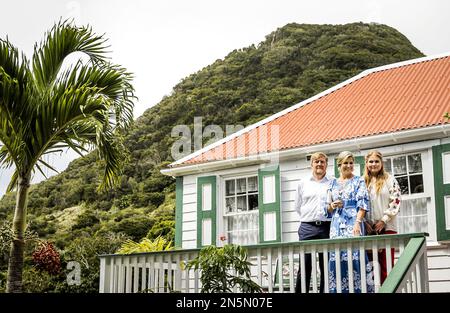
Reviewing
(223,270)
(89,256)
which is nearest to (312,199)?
(223,270)

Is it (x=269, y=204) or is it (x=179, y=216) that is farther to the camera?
(x=179, y=216)

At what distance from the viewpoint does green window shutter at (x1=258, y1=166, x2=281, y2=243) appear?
883 cm

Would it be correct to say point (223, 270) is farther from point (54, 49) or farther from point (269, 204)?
point (269, 204)

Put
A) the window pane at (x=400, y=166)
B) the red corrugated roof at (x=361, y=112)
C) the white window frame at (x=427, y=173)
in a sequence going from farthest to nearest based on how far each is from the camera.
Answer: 1. the red corrugated roof at (x=361, y=112)
2. the window pane at (x=400, y=166)
3. the white window frame at (x=427, y=173)

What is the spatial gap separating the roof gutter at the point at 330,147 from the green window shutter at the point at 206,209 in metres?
0.20

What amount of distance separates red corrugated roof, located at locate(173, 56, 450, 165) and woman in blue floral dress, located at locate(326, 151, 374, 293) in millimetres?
2918

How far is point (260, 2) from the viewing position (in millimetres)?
19906

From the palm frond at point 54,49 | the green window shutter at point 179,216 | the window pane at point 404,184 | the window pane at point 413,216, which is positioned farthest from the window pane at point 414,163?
the palm frond at point 54,49

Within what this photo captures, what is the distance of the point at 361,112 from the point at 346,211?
4.14 m

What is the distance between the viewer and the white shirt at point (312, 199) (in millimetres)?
5531

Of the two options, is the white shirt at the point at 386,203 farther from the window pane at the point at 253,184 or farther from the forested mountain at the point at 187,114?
the forested mountain at the point at 187,114

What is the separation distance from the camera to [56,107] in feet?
21.9

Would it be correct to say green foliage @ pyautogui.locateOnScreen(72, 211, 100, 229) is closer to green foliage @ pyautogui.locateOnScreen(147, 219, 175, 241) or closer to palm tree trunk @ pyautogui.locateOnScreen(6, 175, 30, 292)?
green foliage @ pyautogui.locateOnScreen(147, 219, 175, 241)
